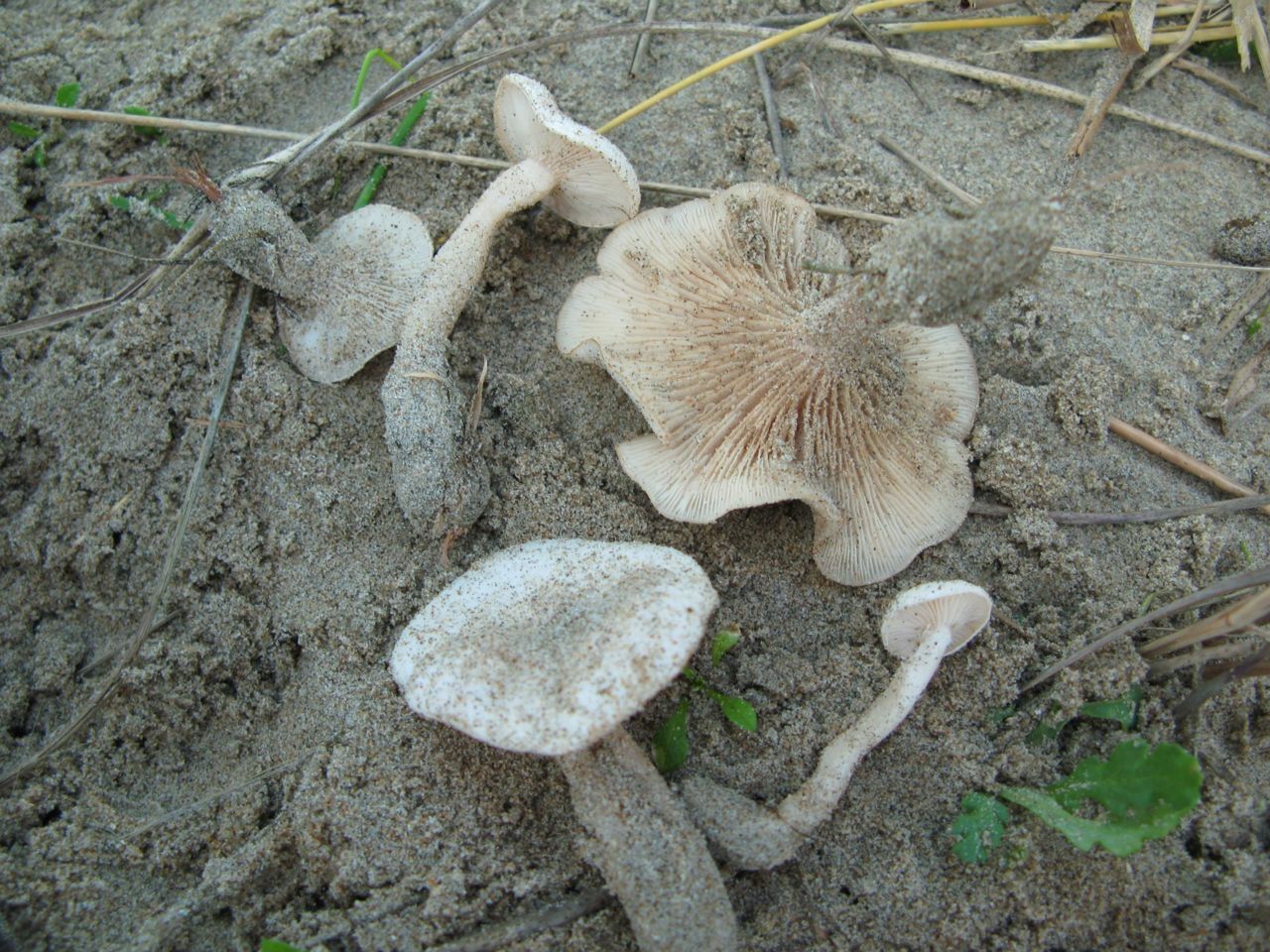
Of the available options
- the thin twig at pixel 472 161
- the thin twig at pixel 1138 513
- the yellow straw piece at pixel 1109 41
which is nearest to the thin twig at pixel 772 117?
the thin twig at pixel 472 161

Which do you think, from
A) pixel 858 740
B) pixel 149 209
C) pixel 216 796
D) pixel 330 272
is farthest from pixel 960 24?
pixel 216 796

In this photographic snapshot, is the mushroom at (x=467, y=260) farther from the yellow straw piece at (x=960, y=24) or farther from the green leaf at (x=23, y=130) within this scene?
the green leaf at (x=23, y=130)

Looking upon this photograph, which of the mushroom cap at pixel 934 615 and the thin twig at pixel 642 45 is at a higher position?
the thin twig at pixel 642 45

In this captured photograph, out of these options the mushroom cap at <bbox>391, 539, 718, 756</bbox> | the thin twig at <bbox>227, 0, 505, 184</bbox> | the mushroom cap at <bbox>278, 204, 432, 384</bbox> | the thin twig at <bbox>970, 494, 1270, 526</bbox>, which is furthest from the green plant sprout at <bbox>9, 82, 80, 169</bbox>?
the thin twig at <bbox>970, 494, 1270, 526</bbox>

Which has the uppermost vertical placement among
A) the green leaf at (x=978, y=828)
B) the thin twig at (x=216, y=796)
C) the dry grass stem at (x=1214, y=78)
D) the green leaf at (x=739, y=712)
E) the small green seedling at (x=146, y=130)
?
the small green seedling at (x=146, y=130)

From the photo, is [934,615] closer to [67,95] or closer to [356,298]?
[356,298]

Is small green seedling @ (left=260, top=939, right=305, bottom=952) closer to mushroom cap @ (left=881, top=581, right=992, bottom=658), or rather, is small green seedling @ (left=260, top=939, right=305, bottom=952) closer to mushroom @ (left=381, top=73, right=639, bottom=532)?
mushroom @ (left=381, top=73, right=639, bottom=532)
